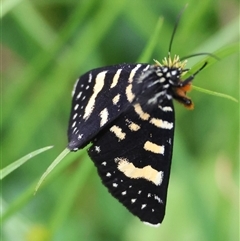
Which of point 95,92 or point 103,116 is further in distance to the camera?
point 95,92

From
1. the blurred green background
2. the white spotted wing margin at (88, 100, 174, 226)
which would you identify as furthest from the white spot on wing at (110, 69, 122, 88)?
the blurred green background

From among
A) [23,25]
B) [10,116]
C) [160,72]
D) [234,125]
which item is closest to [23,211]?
[10,116]

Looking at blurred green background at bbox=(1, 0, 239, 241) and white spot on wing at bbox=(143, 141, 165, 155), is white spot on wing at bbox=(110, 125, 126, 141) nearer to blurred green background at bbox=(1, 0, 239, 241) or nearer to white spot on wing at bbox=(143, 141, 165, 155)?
white spot on wing at bbox=(143, 141, 165, 155)

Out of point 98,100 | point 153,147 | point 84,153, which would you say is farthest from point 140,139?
point 84,153

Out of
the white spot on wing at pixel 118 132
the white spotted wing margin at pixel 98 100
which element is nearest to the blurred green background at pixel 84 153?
the white spotted wing margin at pixel 98 100

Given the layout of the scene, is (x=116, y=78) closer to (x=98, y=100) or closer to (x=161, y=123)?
(x=98, y=100)

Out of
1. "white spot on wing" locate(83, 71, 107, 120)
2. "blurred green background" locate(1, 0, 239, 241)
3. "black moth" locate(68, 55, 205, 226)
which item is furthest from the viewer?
"blurred green background" locate(1, 0, 239, 241)
